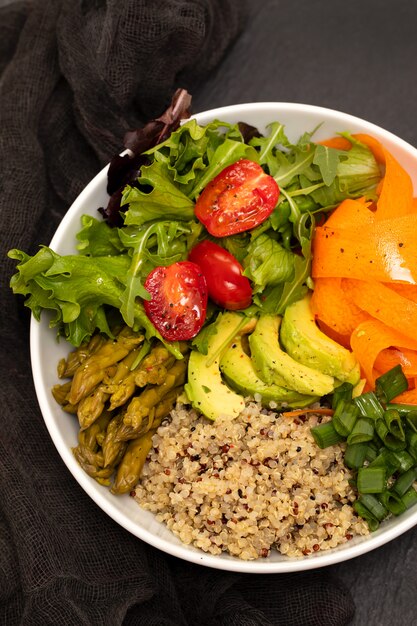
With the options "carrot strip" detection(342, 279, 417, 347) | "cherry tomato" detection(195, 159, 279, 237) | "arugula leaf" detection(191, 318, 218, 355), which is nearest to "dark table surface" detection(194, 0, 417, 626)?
"cherry tomato" detection(195, 159, 279, 237)

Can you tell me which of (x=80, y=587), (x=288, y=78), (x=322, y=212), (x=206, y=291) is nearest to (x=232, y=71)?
(x=288, y=78)

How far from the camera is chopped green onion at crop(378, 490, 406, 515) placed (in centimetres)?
250

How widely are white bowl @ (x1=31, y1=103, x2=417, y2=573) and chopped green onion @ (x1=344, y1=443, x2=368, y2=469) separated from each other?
0.22 metres

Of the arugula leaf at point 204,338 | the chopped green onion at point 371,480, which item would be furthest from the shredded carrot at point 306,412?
the arugula leaf at point 204,338

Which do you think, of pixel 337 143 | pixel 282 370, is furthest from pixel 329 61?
pixel 282 370

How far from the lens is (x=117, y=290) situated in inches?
101

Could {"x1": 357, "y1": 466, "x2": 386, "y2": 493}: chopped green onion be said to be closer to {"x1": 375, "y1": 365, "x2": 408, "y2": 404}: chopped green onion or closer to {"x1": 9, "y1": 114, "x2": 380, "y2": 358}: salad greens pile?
{"x1": 375, "y1": 365, "x2": 408, "y2": 404}: chopped green onion

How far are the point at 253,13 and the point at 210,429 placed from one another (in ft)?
6.29

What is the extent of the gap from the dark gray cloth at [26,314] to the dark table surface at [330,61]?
0.18m

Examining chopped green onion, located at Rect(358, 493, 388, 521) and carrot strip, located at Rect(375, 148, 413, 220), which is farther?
carrot strip, located at Rect(375, 148, 413, 220)

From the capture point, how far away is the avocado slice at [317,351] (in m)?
2.57

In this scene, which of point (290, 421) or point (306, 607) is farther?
point (306, 607)

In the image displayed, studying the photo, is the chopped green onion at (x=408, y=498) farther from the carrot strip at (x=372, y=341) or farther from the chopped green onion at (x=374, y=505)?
the carrot strip at (x=372, y=341)

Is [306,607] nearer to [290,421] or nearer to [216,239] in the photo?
[290,421]
